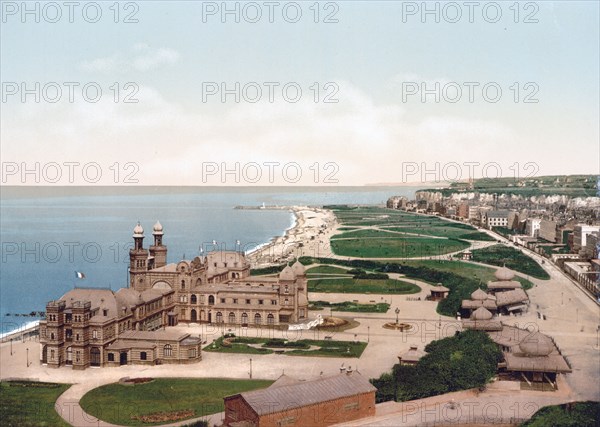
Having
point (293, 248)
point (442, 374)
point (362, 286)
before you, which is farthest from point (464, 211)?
point (442, 374)

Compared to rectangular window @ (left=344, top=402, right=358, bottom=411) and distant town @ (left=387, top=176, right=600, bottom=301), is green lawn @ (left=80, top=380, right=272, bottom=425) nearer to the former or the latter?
rectangular window @ (left=344, top=402, right=358, bottom=411)

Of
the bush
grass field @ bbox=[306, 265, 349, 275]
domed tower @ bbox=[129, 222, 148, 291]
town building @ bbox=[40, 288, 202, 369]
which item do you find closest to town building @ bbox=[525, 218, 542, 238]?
grass field @ bbox=[306, 265, 349, 275]

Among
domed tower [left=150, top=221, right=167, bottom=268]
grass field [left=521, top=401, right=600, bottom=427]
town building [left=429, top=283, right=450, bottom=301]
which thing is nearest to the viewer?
grass field [left=521, top=401, right=600, bottom=427]

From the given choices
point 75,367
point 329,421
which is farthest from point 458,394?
point 75,367

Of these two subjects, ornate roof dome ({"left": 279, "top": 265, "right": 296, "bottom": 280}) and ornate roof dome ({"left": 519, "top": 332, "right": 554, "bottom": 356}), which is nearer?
ornate roof dome ({"left": 519, "top": 332, "right": 554, "bottom": 356})

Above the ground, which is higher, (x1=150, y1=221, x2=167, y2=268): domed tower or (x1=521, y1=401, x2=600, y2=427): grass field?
(x1=150, y1=221, x2=167, y2=268): domed tower

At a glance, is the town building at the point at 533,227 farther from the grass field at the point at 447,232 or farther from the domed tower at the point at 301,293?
the domed tower at the point at 301,293
